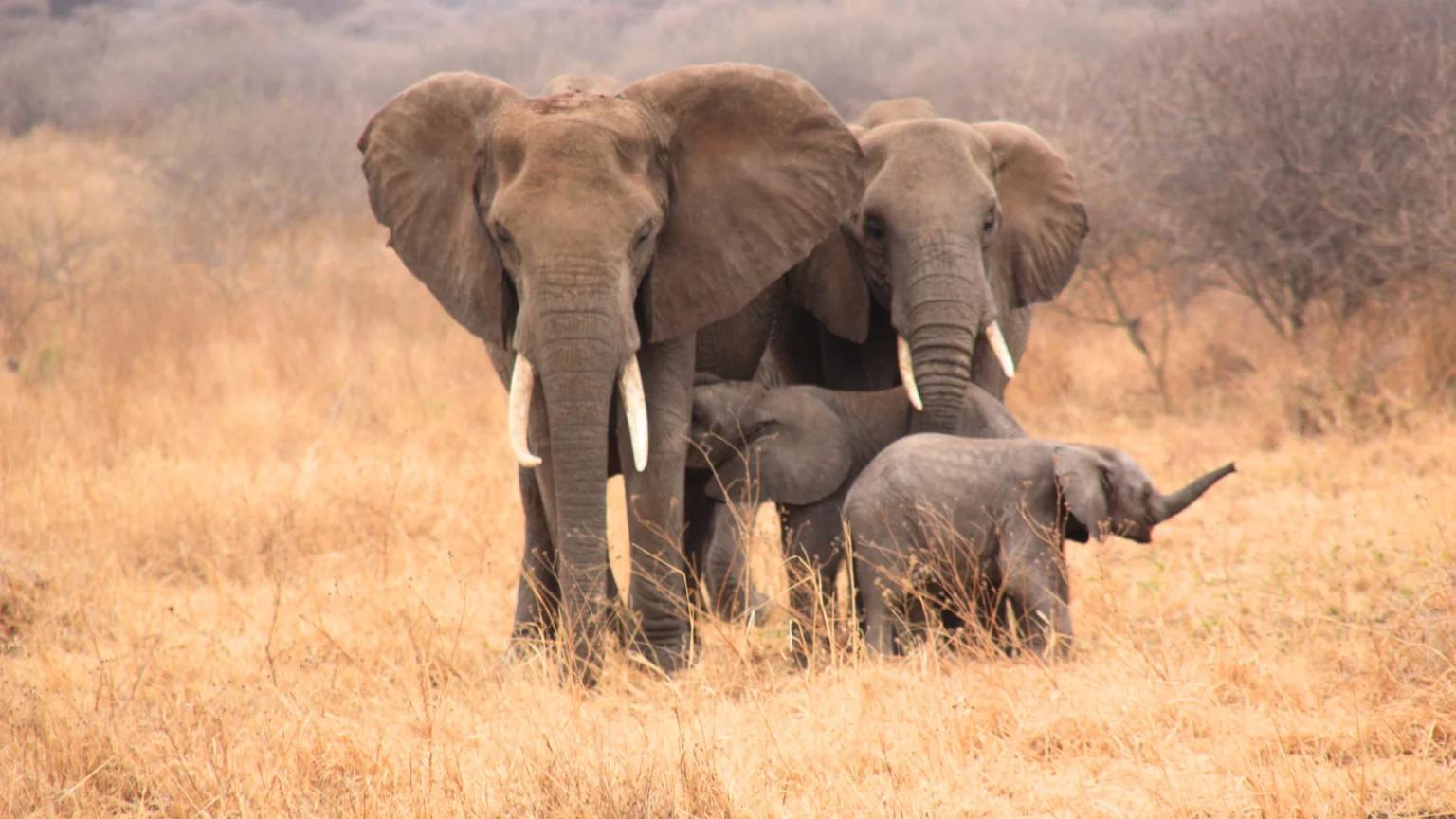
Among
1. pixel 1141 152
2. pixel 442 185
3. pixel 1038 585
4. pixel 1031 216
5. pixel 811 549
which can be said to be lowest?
pixel 811 549

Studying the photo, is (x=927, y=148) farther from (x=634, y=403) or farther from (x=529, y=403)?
(x=529, y=403)

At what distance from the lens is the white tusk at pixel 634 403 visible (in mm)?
5121

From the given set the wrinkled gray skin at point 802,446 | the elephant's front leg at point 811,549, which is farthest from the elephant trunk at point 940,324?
the elephant's front leg at point 811,549

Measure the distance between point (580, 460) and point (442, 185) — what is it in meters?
1.13

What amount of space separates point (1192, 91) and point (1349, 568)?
676 cm

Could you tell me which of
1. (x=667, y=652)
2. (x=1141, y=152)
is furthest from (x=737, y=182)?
(x=1141, y=152)

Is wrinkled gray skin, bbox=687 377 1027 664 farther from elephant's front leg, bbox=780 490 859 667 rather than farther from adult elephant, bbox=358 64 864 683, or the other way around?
adult elephant, bbox=358 64 864 683

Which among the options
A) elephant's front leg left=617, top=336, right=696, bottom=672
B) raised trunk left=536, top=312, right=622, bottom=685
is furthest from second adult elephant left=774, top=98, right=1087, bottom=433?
raised trunk left=536, top=312, right=622, bottom=685

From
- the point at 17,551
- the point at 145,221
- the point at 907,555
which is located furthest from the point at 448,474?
the point at 145,221

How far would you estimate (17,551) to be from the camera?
6891 mm

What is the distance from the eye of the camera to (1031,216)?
668cm

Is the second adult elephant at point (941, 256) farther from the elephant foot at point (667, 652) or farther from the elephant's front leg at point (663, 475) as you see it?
the elephant foot at point (667, 652)

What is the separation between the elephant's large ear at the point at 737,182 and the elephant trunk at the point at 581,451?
0.46 meters

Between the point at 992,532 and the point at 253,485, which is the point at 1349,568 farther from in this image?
the point at 253,485
